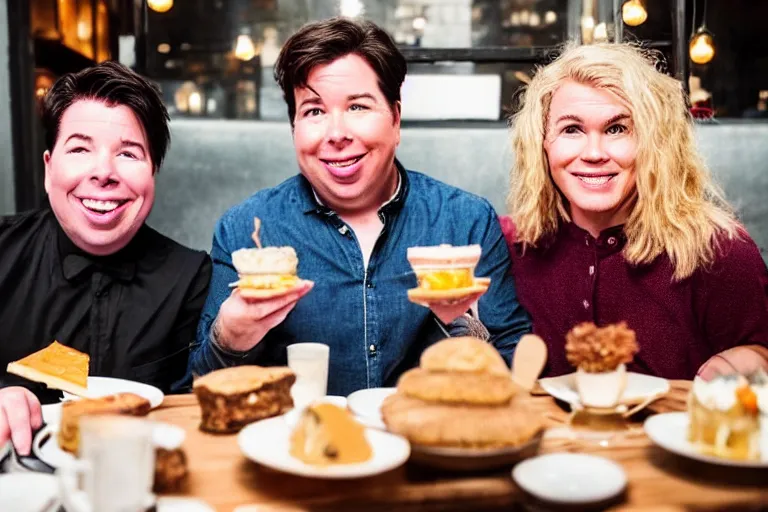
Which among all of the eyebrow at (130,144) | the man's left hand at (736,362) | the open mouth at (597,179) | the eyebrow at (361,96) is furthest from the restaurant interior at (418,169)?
the eyebrow at (361,96)

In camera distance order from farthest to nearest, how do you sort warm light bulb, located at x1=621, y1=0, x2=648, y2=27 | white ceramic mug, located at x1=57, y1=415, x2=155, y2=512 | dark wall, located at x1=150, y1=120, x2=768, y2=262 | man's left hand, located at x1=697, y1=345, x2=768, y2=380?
warm light bulb, located at x1=621, y1=0, x2=648, y2=27 < dark wall, located at x1=150, y1=120, x2=768, y2=262 < man's left hand, located at x1=697, y1=345, x2=768, y2=380 < white ceramic mug, located at x1=57, y1=415, x2=155, y2=512

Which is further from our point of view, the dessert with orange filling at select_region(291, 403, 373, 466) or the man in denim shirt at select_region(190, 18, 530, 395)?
the man in denim shirt at select_region(190, 18, 530, 395)

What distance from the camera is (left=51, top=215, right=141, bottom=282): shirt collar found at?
2098mm

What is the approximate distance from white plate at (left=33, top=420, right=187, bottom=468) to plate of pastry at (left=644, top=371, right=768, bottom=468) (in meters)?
0.82

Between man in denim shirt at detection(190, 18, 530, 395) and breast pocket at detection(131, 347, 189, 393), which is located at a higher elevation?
man in denim shirt at detection(190, 18, 530, 395)

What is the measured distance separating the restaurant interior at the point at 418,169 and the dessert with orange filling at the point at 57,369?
0.12 metres

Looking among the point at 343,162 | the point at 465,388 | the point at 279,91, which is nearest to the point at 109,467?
the point at 465,388

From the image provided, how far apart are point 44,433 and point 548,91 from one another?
164 centimetres

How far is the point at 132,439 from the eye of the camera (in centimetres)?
98

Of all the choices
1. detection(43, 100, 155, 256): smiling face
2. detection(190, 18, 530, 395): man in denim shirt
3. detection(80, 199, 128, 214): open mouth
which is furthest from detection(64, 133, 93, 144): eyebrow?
detection(190, 18, 530, 395): man in denim shirt

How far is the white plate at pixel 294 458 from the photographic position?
1136 millimetres

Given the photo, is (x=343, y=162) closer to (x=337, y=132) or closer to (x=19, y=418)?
(x=337, y=132)

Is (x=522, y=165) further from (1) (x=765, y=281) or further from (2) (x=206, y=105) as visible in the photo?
(2) (x=206, y=105)

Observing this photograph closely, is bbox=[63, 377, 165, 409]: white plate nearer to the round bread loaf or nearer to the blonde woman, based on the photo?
the round bread loaf
